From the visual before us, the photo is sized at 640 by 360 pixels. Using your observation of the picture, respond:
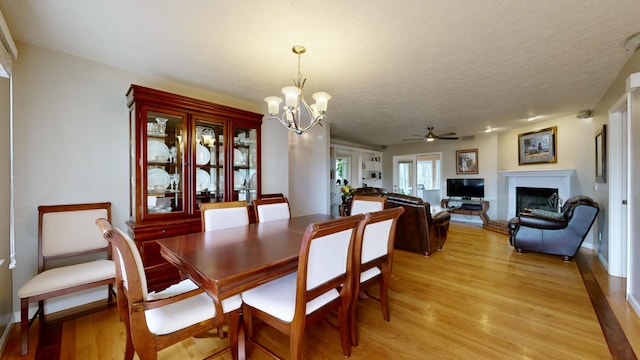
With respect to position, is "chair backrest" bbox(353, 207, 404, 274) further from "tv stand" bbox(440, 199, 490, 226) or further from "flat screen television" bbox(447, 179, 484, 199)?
"flat screen television" bbox(447, 179, 484, 199)

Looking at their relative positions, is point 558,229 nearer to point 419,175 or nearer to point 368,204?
point 368,204

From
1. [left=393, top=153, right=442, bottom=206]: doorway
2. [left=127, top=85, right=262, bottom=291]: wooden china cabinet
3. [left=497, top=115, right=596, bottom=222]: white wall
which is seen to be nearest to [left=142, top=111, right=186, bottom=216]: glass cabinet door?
[left=127, top=85, right=262, bottom=291]: wooden china cabinet

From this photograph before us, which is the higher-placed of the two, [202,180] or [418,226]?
[202,180]

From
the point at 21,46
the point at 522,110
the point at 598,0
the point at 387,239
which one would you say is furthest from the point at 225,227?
the point at 522,110

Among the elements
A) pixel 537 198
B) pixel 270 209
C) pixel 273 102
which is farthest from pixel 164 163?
pixel 537 198

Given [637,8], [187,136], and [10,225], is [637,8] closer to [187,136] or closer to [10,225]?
[187,136]

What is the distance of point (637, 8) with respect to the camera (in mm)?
1714

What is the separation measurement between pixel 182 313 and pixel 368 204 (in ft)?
6.40

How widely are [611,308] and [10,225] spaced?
514 centimetres

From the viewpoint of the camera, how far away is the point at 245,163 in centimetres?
329

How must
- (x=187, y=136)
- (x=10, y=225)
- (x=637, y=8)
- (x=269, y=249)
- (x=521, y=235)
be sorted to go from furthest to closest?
1. (x=521, y=235)
2. (x=187, y=136)
3. (x=10, y=225)
4. (x=637, y=8)
5. (x=269, y=249)

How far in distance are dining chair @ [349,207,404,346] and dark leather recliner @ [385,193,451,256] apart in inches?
71.4

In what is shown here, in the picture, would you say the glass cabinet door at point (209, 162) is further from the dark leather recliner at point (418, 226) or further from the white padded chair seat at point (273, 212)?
the dark leather recliner at point (418, 226)

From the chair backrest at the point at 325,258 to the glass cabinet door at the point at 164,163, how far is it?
1.90m
